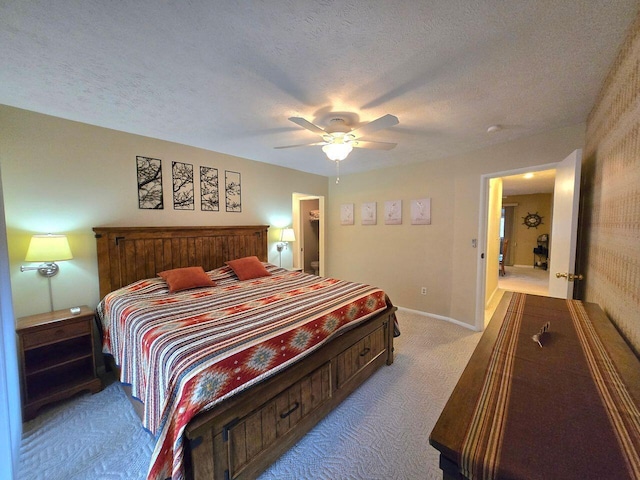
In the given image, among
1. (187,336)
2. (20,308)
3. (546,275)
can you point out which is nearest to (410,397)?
(187,336)

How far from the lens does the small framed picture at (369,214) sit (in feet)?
14.4

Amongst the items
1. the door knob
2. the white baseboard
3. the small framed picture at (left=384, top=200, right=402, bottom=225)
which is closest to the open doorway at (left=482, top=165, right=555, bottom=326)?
the white baseboard

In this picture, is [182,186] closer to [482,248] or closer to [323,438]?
[323,438]

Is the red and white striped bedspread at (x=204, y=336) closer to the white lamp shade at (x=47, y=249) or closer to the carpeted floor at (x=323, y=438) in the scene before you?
the carpeted floor at (x=323, y=438)

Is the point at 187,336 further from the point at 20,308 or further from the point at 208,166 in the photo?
the point at 208,166

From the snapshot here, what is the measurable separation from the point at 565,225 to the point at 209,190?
3.86m

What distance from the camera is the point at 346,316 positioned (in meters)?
2.05

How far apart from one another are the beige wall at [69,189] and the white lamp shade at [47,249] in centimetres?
23

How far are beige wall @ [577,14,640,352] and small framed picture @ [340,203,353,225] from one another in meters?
3.14

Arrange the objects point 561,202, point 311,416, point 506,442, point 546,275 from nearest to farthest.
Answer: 1. point 506,442
2. point 311,416
3. point 561,202
4. point 546,275

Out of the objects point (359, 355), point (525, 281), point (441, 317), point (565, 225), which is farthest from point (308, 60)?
point (525, 281)

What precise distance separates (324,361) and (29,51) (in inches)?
104

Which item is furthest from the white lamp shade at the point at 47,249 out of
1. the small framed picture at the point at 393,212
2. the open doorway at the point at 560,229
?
the open doorway at the point at 560,229

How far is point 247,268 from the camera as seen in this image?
3.20m
